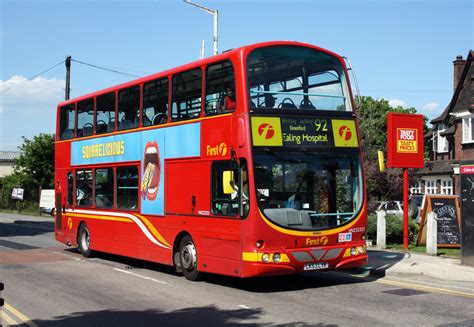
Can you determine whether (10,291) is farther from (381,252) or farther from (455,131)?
(455,131)

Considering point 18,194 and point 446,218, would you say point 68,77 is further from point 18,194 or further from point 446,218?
point 446,218

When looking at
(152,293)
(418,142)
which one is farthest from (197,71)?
(418,142)

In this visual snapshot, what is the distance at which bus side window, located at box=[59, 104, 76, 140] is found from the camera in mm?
17750

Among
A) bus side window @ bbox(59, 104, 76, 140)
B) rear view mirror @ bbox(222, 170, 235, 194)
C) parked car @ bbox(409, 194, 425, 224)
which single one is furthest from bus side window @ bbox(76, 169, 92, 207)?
parked car @ bbox(409, 194, 425, 224)

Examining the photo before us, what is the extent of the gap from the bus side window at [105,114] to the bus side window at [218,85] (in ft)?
14.4

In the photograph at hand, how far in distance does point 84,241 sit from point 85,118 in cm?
339

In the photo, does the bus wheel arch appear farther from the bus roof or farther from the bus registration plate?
the bus roof

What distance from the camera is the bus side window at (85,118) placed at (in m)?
16.6

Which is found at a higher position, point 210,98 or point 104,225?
point 210,98

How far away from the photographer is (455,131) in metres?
40.2

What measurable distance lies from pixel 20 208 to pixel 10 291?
137 ft

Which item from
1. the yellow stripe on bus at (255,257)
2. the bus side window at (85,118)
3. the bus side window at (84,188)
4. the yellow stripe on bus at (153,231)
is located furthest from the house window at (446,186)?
the yellow stripe on bus at (255,257)

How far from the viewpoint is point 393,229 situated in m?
18.3

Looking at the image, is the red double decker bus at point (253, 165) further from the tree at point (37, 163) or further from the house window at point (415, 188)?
the tree at point (37, 163)
